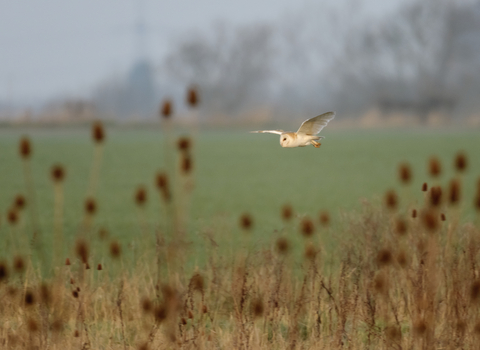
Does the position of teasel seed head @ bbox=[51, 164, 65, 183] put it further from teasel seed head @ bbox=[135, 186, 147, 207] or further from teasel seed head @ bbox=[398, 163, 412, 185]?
teasel seed head @ bbox=[398, 163, 412, 185]

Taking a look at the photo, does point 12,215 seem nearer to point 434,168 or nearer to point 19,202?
point 19,202

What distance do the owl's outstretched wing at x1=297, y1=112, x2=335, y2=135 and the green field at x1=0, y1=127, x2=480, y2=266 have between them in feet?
10.3

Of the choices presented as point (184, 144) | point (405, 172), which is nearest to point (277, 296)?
point (405, 172)

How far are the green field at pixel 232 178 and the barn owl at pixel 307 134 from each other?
3.13 meters

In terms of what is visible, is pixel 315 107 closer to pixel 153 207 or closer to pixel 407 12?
A: pixel 407 12

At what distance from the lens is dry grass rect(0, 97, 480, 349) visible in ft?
8.37

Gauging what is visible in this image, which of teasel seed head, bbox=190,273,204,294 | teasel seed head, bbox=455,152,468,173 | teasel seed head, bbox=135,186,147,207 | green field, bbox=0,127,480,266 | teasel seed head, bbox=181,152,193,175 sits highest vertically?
teasel seed head, bbox=181,152,193,175

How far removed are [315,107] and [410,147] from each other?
112 ft

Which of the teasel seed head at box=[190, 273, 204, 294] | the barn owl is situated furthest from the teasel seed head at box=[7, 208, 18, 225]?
the barn owl

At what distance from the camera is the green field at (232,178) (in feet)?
34.4

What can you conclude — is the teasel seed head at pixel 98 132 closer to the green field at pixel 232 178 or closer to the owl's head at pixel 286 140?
the owl's head at pixel 286 140

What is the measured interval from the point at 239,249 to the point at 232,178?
12285 mm

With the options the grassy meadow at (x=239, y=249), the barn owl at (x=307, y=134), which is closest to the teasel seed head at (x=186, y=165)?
the grassy meadow at (x=239, y=249)

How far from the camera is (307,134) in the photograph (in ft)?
6.10
